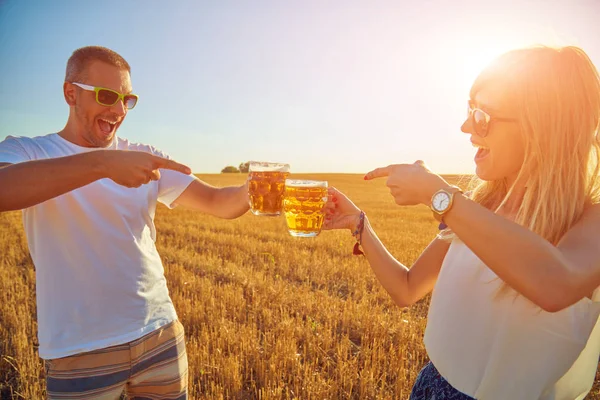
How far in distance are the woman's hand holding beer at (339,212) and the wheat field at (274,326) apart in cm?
194

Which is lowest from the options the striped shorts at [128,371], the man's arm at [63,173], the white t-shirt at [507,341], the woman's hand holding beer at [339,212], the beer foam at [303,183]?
the striped shorts at [128,371]

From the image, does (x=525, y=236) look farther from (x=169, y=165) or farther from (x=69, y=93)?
(x=69, y=93)

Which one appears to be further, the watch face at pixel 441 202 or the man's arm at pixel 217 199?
the man's arm at pixel 217 199

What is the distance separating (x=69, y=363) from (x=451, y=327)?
6.78 feet

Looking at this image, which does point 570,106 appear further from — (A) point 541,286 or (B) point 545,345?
(B) point 545,345

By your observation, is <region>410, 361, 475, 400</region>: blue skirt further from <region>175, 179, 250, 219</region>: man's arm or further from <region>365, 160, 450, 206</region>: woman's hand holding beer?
<region>175, 179, 250, 219</region>: man's arm

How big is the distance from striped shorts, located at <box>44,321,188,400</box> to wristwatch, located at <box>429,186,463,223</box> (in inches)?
73.9

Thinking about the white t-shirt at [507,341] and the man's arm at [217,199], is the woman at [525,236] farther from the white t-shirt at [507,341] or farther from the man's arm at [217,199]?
the man's arm at [217,199]

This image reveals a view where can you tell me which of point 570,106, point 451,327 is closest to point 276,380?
point 451,327

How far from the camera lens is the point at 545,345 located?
68.6 inches

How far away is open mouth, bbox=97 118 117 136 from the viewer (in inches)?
108

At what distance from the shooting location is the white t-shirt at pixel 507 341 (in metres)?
1.74

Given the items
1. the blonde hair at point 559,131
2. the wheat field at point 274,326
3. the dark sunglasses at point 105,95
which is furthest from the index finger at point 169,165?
the wheat field at point 274,326

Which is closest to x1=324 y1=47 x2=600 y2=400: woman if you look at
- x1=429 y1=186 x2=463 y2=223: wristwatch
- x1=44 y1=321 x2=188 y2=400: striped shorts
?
x1=429 y1=186 x2=463 y2=223: wristwatch
